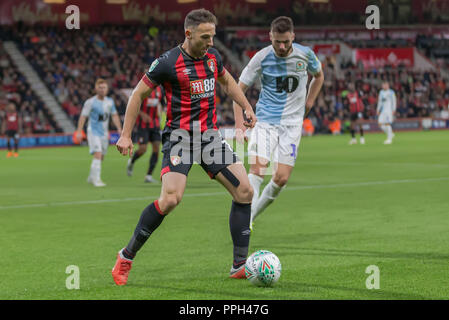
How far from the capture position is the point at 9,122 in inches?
1180

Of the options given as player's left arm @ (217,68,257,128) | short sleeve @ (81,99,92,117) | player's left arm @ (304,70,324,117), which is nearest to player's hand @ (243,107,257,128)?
player's left arm @ (217,68,257,128)

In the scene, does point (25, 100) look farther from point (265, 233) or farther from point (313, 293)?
point (313, 293)

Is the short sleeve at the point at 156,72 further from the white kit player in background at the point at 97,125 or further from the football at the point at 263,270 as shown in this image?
the white kit player in background at the point at 97,125

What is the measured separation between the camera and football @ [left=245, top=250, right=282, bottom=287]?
6316mm

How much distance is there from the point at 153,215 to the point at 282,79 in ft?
11.4

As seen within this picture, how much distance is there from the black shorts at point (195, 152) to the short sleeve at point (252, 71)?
8.41ft

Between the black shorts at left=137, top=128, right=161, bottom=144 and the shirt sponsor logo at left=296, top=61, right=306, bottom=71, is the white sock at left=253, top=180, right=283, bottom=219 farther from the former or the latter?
the black shorts at left=137, top=128, right=161, bottom=144

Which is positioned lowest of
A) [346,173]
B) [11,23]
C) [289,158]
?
[346,173]

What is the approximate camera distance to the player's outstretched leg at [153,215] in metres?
6.55

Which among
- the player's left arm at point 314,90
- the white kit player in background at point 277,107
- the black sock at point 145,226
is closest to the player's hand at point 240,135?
the black sock at point 145,226

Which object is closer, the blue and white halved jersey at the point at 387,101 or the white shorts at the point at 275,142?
the white shorts at the point at 275,142

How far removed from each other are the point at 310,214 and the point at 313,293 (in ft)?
17.0

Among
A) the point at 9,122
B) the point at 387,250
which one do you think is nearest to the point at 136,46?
the point at 9,122

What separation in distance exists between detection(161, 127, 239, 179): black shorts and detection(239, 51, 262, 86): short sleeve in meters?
2.56
